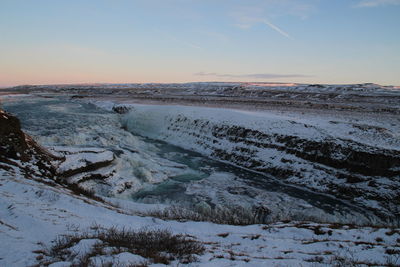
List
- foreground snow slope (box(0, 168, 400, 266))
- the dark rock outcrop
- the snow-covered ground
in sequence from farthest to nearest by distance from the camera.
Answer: the dark rock outcrop → the snow-covered ground → foreground snow slope (box(0, 168, 400, 266))

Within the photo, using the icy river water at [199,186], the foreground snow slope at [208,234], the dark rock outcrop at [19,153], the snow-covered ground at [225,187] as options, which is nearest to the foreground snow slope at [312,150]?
the snow-covered ground at [225,187]

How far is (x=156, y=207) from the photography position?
480 inches

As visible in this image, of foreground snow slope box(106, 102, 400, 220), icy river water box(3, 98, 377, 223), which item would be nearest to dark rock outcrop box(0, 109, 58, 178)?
icy river water box(3, 98, 377, 223)

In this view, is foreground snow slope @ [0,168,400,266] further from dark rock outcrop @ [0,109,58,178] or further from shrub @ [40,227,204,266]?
dark rock outcrop @ [0,109,58,178]

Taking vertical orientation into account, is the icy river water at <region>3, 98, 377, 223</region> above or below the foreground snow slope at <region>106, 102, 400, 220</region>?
below

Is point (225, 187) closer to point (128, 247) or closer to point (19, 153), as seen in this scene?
point (19, 153)

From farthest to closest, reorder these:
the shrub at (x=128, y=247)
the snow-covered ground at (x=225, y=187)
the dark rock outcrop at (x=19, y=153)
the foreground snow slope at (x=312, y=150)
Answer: the foreground snow slope at (x=312, y=150)
the dark rock outcrop at (x=19, y=153)
the snow-covered ground at (x=225, y=187)
the shrub at (x=128, y=247)

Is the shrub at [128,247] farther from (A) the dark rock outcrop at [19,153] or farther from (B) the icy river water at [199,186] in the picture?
(B) the icy river water at [199,186]

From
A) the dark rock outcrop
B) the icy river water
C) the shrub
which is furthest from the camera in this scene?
the icy river water

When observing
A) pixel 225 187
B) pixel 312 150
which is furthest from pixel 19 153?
pixel 312 150

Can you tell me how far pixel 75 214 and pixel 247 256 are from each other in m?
5.55

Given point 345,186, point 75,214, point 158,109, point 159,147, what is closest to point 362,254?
point 75,214

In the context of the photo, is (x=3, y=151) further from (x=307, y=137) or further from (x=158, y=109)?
(x=158, y=109)

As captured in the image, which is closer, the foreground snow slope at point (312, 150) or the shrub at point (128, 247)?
the shrub at point (128, 247)
